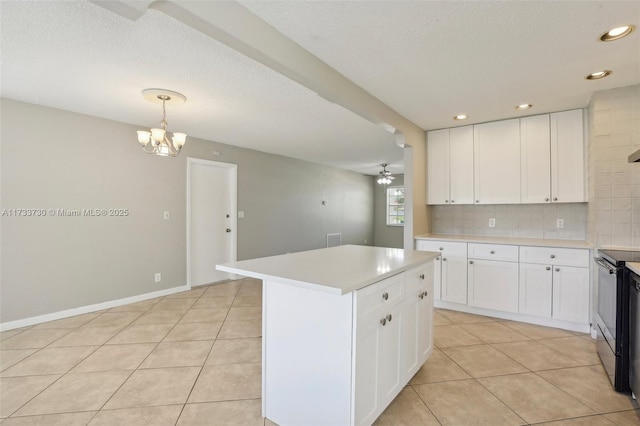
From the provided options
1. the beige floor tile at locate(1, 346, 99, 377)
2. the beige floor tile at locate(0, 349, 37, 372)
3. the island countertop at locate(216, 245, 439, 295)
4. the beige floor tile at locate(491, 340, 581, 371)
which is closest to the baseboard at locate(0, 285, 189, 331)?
the beige floor tile at locate(0, 349, 37, 372)

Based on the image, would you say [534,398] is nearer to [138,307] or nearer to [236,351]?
[236,351]

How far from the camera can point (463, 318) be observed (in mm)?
3387

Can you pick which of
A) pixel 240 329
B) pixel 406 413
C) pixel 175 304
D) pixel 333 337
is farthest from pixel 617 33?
pixel 175 304

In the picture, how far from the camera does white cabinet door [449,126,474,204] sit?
381 cm

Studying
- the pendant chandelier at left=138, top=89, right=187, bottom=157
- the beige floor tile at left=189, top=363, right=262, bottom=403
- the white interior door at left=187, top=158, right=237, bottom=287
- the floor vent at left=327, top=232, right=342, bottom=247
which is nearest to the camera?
the beige floor tile at left=189, top=363, right=262, bottom=403

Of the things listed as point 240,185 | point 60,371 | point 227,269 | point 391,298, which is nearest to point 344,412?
point 391,298

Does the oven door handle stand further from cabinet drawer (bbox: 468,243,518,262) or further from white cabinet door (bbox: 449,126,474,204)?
white cabinet door (bbox: 449,126,474,204)

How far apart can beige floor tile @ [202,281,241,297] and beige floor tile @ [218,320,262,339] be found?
1.17m

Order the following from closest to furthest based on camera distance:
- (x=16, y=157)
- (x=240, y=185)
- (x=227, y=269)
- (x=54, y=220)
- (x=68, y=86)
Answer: (x=227, y=269)
(x=68, y=86)
(x=16, y=157)
(x=54, y=220)
(x=240, y=185)

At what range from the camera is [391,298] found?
5.62 ft

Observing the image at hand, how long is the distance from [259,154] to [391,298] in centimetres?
439

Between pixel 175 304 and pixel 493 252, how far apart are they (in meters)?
3.92

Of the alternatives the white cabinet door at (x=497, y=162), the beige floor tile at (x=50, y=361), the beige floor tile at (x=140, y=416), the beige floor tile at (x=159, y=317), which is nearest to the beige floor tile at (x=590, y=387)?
the white cabinet door at (x=497, y=162)

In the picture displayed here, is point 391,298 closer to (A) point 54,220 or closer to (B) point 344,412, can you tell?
(B) point 344,412
